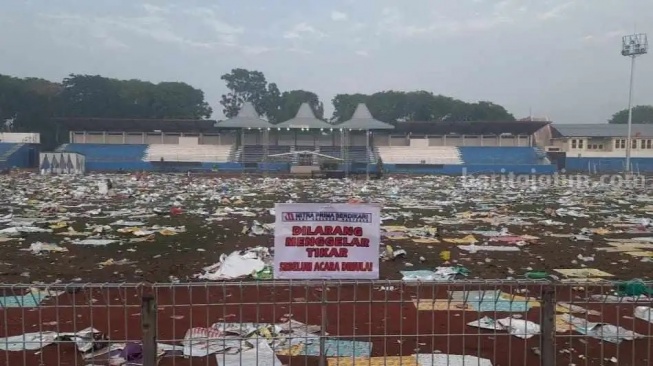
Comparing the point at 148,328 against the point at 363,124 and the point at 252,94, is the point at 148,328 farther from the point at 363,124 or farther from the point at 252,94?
the point at 252,94

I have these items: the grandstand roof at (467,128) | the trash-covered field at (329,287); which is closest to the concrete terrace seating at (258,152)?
the grandstand roof at (467,128)

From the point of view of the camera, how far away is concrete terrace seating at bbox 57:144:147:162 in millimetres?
61125

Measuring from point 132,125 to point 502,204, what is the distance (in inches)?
2111

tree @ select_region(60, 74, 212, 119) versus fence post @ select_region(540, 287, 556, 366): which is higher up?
tree @ select_region(60, 74, 212, 119)

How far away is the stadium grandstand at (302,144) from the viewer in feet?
196

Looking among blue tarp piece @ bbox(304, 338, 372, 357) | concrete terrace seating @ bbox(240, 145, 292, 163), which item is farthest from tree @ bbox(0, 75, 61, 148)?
blue tarp piece @ bbox(304, 338, 372, 357)

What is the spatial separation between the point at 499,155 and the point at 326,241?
2455 inches

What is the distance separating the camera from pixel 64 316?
6.32 m

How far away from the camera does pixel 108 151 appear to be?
63625 millimetres

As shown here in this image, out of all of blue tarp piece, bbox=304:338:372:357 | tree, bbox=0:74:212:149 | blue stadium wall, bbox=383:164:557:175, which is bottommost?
blue stadium wall, bbox=383:164:557:175

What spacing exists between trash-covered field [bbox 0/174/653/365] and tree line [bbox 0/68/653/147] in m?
58.9

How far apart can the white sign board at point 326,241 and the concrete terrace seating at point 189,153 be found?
59.8m

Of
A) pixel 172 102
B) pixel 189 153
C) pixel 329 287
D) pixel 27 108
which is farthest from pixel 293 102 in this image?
pixel 329 287

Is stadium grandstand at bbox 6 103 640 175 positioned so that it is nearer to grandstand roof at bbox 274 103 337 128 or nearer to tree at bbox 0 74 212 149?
grandstand roof at bbox 274 103 337 128
